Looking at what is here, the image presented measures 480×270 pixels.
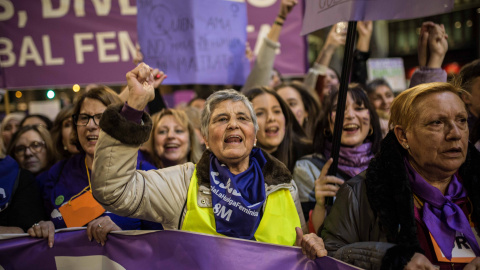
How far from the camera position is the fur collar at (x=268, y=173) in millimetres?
2348

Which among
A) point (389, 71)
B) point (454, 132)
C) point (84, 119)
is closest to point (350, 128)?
point (454, 132)

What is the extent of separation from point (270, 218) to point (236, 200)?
22 centimetres

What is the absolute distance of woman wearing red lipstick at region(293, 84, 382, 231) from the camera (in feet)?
10.3

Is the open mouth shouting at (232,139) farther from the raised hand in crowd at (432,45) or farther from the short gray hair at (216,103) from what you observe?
the raised hand in crowd at (432,45)

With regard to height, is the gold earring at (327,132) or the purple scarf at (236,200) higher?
the gold earring at (327,132)

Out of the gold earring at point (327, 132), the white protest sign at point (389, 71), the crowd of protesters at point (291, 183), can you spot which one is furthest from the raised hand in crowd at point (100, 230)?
the white protest sign at point (389, 71)

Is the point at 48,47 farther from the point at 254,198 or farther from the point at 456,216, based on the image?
the point at 456,216

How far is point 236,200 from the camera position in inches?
88.4

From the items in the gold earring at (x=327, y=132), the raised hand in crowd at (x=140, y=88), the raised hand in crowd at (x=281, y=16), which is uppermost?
the raised hand in crowd at (x=281, y=16)

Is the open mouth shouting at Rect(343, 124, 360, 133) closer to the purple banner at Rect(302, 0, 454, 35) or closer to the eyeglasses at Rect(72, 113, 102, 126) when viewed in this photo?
the purple banner at Rect(302, 0, 454, 35)

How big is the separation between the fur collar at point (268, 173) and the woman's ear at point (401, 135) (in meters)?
0.60

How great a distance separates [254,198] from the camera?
231 cm

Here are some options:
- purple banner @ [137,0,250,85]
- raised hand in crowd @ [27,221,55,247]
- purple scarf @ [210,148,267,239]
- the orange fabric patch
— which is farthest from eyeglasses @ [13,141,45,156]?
purple scarf @ [210,148,267,239]

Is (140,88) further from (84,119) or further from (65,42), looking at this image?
(65,42)
